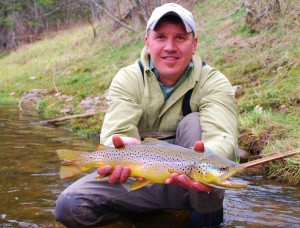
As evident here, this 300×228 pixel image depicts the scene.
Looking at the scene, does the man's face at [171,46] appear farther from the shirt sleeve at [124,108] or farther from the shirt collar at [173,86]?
the shirt sleeve at [124,108]

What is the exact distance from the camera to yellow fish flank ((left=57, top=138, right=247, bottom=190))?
8.30 feet

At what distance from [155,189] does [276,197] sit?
4.76 feet

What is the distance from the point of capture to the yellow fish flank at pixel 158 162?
2.53 m

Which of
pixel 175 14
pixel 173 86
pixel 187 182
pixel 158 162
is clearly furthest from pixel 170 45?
pixel 187 182

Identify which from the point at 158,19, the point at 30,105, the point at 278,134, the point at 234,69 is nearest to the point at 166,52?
the point at 158,19

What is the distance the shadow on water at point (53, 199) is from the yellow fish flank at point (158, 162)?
0.72m

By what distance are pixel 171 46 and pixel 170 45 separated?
0.04 ft

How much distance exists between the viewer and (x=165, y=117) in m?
3.51

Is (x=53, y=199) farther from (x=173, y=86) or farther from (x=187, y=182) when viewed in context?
(x=187, y=182)

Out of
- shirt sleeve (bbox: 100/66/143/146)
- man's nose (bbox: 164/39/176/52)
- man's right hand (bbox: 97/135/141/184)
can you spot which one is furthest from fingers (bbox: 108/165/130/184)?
man's nose (bbox: 164/39/176/52)

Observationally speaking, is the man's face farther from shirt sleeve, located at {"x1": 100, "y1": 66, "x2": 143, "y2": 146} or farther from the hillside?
the hillside

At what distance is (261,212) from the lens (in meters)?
3.73

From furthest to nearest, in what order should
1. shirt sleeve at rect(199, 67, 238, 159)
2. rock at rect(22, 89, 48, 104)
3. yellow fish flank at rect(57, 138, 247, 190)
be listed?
rock at rect(22, 89, 48, 104) < shirt sleeve at rect(199, 67, 238, 159) < yellow fish flank at rect(57, 138, 247, 190)

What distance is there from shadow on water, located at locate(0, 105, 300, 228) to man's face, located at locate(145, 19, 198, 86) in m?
1.18
